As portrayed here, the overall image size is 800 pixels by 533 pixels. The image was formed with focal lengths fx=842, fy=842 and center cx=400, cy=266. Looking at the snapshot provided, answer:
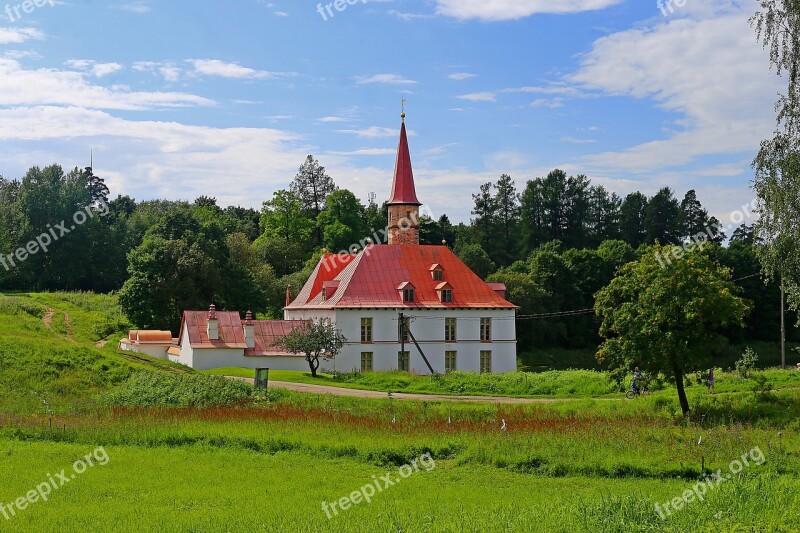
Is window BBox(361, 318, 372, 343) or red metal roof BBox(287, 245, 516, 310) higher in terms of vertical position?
red metal roof BBox(287, 245, 516, 310)

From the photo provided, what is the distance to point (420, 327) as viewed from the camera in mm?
54844

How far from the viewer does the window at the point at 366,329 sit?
53.8 m

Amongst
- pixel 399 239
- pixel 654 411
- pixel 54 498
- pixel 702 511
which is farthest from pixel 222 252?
pixel 702 511

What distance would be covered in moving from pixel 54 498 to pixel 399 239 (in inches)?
1784

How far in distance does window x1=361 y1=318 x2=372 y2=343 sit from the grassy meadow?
1877 centimetres

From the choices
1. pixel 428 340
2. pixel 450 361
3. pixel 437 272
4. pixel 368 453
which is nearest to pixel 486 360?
pixel 450 361

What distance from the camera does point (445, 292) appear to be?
55.7 m

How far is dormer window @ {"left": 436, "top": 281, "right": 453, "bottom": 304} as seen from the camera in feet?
182

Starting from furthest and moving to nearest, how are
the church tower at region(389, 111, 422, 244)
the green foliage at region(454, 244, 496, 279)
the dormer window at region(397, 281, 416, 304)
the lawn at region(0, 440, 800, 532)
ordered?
the green foliage at region(454, 244, 496, 279), the church tower at region(389, 111, 422, 244), the dormer window at region(397, 281, 416, 304), the lawn at region(0, 440, 800, 532)

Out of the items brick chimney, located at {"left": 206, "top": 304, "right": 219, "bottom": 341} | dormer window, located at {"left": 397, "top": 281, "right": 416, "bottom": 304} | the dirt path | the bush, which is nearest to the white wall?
dormer window, located at {"left": 397, "top": 281, "right": 416, "bottom": 304}

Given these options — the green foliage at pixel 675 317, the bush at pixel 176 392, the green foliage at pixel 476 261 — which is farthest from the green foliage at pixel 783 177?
the green foliage at pixel 476 261

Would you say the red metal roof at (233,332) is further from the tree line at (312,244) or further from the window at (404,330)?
the tree line at (312,244)

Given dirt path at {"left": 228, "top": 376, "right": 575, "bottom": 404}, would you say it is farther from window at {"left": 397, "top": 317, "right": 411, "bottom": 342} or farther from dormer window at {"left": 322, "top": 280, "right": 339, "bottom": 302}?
dormer window at {"left": 322, "top": 280, "right": 339, "bottom": 302}

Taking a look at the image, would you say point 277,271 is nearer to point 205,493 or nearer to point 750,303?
point 750,303
